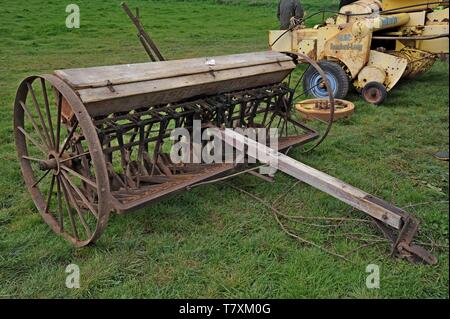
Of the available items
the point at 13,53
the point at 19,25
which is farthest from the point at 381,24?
the point at 19,25

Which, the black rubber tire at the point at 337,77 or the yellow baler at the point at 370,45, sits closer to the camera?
the yellow baler at the point at 370,45

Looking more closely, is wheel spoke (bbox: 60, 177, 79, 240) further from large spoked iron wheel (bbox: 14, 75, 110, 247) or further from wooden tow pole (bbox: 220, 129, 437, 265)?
wooden tow pole (bbox: 220, 129, 437, 265)

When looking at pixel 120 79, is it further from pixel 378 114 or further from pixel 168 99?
pixel 378 114

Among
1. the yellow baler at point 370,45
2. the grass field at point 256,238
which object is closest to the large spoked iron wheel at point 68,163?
the grass field at point 256,238

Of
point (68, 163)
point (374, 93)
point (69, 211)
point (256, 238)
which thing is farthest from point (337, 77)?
point (69, 211)

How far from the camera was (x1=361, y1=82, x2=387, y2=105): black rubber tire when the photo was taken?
6.42 meters

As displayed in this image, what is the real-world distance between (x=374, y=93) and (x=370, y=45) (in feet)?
2.48

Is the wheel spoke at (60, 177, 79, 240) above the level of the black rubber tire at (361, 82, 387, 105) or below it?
below

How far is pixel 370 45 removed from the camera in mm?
6414

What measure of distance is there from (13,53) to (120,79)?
9.55 meters

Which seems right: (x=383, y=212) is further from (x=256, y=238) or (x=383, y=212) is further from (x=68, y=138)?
(x=68, y=138)

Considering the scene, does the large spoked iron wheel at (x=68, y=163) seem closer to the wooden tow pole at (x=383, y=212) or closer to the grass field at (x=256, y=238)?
the grass field at (x=256, y=238)

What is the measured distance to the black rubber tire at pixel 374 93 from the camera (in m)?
6.42

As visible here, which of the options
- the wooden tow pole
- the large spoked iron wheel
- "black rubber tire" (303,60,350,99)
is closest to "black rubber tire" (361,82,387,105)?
"black rubber tire" (303,60,350,99)
